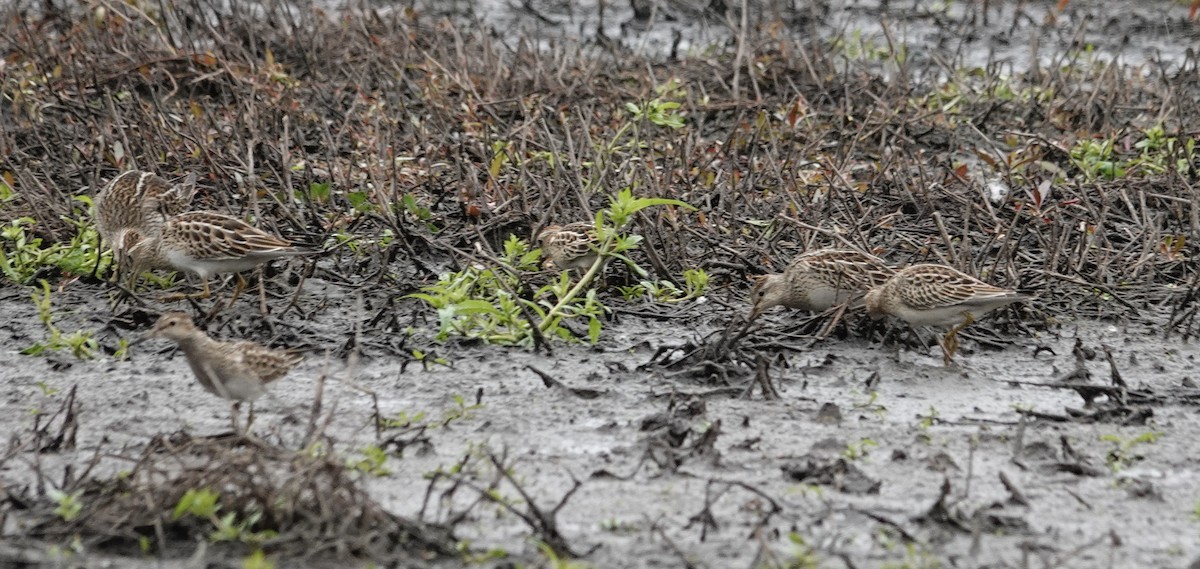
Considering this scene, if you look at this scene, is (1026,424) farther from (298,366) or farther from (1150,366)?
(298,366)

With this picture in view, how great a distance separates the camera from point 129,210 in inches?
302

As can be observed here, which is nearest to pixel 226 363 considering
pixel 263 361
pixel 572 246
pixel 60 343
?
pixel 263 361

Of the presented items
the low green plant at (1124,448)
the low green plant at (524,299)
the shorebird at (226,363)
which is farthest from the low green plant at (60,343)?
the low green plant at (1124,448)

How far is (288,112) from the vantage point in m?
9.83

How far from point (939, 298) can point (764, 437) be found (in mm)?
1308

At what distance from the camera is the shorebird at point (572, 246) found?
745 cm

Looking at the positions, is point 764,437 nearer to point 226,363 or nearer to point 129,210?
point 226,363

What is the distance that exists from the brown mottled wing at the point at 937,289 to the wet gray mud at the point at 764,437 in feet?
1.15

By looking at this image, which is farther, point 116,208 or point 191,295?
point 116,208

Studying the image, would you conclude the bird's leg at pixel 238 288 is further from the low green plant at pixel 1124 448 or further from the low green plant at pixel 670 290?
the low green plant at pixel 1124 448

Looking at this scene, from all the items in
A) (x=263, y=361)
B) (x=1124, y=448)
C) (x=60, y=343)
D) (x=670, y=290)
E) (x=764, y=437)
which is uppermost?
(x=263, y=361)

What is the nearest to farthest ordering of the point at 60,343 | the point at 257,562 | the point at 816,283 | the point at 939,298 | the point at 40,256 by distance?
1. the point at 257,562
2. the point at 939,298
3. the point at 60,343
4. the point at 816,283
5. the point at 40,256

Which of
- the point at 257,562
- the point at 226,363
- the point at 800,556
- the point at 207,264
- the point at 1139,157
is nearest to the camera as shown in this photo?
the point at 257,562

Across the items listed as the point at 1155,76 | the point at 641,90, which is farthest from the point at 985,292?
the point at 1155,76
